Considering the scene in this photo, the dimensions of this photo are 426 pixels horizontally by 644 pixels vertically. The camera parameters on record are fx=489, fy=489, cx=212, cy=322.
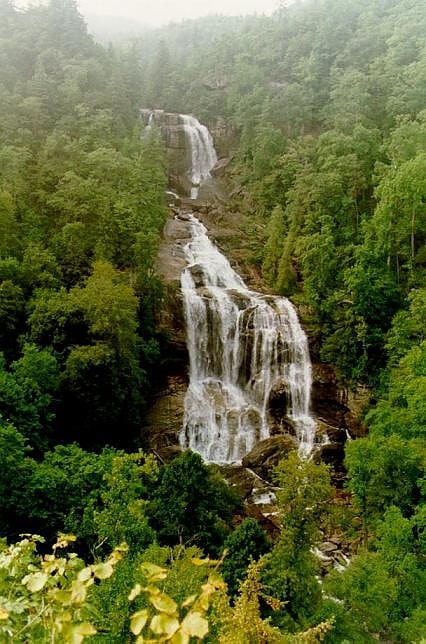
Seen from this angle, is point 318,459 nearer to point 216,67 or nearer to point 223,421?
point 223,421

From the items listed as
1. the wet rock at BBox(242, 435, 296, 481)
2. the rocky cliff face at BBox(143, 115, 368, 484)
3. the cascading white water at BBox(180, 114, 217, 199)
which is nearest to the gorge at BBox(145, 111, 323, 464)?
the rocky cliff face at BBox(143, 115, 368, 484)

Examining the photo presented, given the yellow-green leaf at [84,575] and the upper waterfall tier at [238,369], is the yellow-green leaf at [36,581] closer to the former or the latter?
the yellow-green leaf at [84,575]

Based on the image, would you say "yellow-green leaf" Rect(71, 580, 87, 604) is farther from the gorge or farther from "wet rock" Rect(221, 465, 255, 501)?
the gorge

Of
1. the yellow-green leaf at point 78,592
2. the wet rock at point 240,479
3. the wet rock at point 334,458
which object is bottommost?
the wet rock at point 334,458

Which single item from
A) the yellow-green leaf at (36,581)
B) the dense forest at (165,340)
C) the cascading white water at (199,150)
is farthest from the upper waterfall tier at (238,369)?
the cascading white water at (199,150)

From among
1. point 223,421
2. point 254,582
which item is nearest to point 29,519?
point 254,582

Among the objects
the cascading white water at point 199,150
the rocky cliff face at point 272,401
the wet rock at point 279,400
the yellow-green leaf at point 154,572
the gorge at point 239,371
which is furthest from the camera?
the cascading white water at point 199,150
